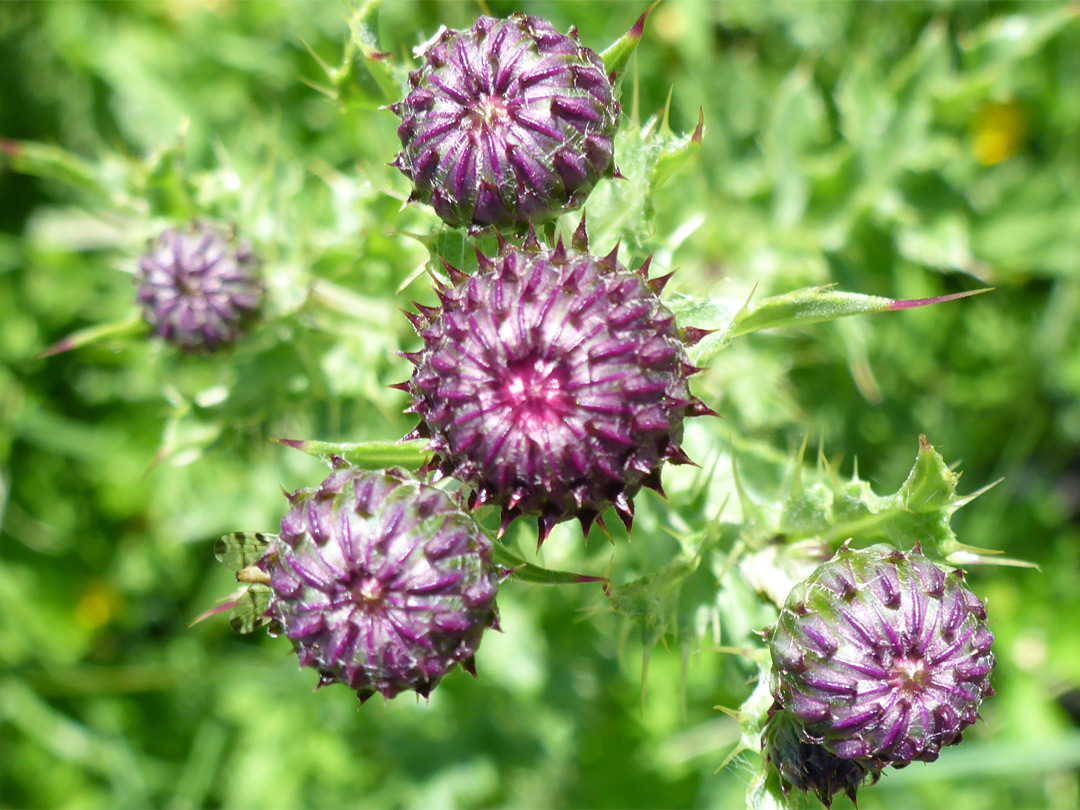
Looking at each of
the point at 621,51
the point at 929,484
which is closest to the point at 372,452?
the point at 621,51

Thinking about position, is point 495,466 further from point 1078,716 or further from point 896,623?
point 1078,716

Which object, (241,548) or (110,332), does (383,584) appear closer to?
(241,548)

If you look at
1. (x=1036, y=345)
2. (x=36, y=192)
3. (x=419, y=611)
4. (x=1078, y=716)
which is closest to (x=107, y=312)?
(x=36, y=192)

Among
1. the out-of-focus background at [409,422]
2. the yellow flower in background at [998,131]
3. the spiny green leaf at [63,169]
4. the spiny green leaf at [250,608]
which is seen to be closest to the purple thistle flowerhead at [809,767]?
the spiny green leaf at [250,608]

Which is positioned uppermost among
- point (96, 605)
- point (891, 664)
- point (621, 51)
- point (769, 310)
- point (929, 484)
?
point (621, 51)

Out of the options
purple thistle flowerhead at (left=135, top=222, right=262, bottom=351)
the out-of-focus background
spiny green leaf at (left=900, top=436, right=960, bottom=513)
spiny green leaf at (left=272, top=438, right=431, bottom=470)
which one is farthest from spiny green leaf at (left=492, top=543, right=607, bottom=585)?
the out-of-focus background

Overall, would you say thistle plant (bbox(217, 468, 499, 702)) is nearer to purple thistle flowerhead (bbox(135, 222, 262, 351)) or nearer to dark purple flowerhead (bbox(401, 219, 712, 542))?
dark purple flowerhead (bbox(401, 219, 712, 542))
